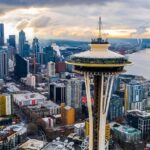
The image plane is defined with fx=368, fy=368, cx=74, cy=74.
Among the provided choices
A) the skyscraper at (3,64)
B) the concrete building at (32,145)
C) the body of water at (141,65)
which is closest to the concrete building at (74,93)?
the concrete building at (32,145)

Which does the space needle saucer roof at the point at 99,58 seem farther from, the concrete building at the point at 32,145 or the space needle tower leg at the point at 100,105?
the concrete building at the point at 32,145

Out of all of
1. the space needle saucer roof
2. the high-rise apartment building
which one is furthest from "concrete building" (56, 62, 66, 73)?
the space needle saucer roof

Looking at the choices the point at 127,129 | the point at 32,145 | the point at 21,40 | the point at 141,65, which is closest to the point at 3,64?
the point at 141,65

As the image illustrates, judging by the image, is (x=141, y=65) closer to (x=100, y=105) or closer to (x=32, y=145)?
(x=32, y=145)

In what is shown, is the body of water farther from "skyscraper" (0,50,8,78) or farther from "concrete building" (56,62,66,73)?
"skyscraper" (0,50,8,78)

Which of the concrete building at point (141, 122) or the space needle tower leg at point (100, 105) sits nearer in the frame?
the space needle tower leg at point (100, 105)

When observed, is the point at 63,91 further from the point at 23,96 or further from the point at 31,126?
the point at 31,126
